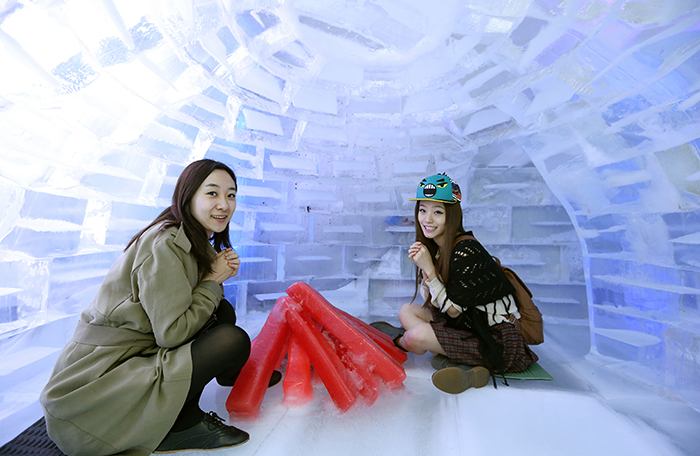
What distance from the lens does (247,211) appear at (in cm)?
344

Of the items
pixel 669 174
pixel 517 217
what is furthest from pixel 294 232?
pixel 669 174

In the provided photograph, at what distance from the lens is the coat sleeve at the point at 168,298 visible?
1423 mm

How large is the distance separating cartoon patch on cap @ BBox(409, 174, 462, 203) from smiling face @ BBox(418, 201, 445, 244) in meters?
0.06

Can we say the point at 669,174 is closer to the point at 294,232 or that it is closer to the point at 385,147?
the point at 385,147

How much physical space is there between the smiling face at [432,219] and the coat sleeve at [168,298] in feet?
4.62

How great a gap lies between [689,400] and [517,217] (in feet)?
6.23

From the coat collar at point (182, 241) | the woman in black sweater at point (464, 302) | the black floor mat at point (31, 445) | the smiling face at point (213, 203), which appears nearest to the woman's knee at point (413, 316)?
the woman in black sweater at point (464, 302)

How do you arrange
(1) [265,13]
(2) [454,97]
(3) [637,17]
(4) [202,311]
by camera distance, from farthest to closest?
(2) [454,97] → (1) [265,13] → (3) [637,17] → (4) [202,311]

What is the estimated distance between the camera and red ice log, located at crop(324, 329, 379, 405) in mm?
1962

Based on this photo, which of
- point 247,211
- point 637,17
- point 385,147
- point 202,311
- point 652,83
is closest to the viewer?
point 202,311

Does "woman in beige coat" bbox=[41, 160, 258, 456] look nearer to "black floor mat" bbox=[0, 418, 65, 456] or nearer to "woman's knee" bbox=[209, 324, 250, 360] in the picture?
"woman's knee" bbox=[209, 324, 250, 360]

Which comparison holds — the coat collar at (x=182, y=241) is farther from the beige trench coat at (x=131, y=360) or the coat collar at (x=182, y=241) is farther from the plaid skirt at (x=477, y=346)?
the plaid skirt at (x=477, y=346)

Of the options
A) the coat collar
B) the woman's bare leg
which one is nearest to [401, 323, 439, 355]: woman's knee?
the woman's bare leg

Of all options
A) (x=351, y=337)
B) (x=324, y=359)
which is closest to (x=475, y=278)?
(x=351, y=337)
